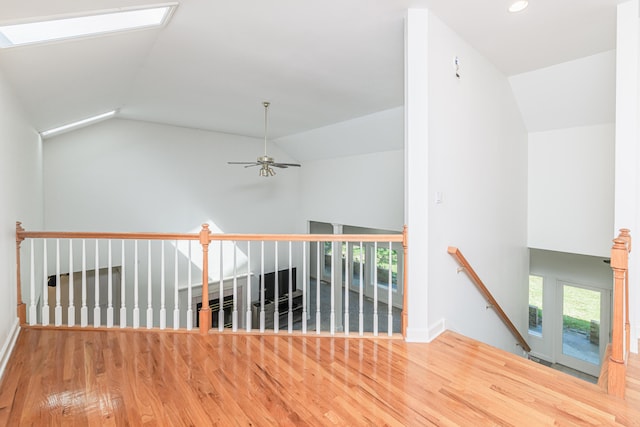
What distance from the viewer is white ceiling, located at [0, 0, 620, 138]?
2.54 m

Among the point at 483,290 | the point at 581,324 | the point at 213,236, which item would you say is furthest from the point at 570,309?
the point at 213,236

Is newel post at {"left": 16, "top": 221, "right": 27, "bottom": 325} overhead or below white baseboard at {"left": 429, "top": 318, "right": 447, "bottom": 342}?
overhead

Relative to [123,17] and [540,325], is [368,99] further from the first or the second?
[540,325]

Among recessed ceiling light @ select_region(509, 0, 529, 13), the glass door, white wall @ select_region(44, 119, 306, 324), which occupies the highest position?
recessed ceiling light @ select_region(509, 0, 529, 13)

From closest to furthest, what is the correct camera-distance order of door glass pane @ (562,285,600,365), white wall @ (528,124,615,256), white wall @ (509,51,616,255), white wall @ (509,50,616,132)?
1. white wall @ (509,50,616,132)
2. white wall @ (509,51,616,255)
3. white wall @ (528,124,615,256)
4. door glass pane @ (562,285,600,365)

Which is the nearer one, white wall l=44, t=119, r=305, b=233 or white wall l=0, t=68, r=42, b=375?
white wall l=0, t=68, r=42, b=375

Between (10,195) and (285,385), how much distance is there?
9.31 feet

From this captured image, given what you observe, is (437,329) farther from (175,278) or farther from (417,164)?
(175,278)

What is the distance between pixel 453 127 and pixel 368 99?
86.1 inches

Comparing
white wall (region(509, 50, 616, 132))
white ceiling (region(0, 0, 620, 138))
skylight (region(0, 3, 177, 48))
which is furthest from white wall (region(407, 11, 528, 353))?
skylight (region(0, 3, 177, 48))

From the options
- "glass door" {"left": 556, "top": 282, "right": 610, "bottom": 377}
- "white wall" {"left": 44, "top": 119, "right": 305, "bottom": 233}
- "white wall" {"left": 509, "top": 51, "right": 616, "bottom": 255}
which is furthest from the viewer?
"glass door" {"left": 556, "top": 282, "right": 610, "bottom": 377}

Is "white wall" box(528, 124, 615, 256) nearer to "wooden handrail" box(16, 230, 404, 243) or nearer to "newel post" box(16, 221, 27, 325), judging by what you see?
"wooden handrail" box(16, 230, 404, 243)

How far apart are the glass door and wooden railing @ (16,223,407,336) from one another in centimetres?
332

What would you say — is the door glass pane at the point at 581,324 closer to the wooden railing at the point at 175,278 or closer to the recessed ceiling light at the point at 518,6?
the wooden railing at the point at 175,278
